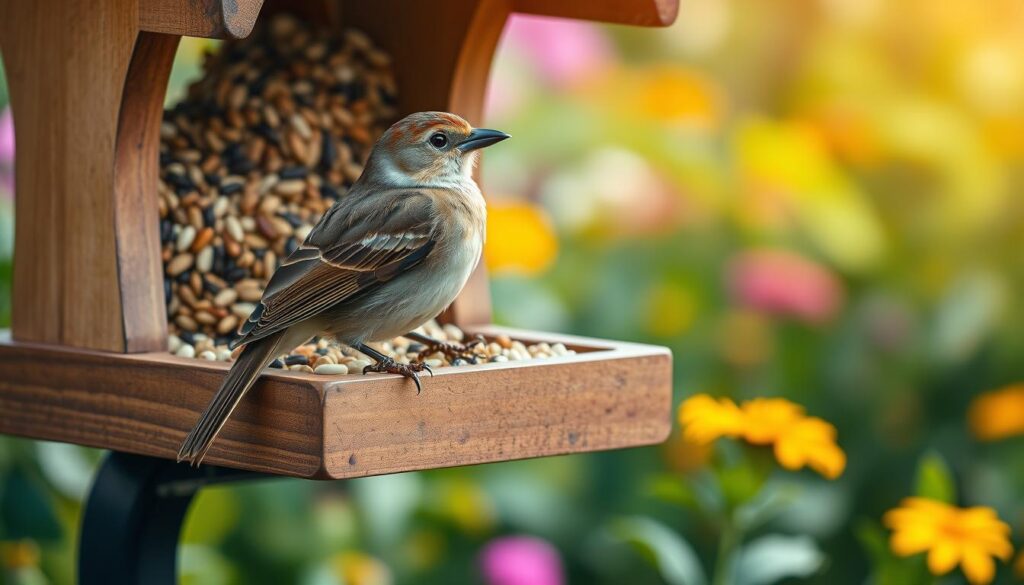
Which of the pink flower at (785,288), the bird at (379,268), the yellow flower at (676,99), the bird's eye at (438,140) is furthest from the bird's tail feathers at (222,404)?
the yellow flower at (676,99)

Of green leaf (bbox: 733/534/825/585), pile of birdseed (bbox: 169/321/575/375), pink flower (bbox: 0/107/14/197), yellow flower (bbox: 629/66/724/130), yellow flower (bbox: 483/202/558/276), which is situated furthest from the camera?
yellow flower (bbox: 629/66/724/130)

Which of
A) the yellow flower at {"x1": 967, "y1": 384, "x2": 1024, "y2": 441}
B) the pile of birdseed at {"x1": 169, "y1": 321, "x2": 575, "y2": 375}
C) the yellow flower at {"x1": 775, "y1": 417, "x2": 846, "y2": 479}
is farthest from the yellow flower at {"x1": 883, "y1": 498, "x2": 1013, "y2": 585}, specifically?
the yellow flower at {"x1": 967, "y1": 384, "x2": 1024, "y2": 441}

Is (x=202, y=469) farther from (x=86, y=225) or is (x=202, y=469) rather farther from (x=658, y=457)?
(x=658, y=457)

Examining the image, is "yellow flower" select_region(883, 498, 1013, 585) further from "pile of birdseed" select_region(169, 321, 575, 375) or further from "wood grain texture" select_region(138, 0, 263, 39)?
"wood grain texture" select_region(138, 0, 263, 39)

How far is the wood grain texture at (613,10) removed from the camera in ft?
12.0

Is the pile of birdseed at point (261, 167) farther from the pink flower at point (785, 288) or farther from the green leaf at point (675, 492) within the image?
the pink flower at point (785, 288)

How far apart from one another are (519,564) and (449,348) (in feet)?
5.24

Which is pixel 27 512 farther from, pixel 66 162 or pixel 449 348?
pixel 449 348

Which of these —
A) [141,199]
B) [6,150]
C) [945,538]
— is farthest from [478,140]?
[6,150]

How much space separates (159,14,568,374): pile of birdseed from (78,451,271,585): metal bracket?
25 centimetres

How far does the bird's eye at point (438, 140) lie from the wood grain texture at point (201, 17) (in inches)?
23.9

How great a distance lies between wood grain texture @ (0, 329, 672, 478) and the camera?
3016mm

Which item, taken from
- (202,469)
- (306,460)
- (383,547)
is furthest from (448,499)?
(306,460)

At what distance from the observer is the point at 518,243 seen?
508cm
